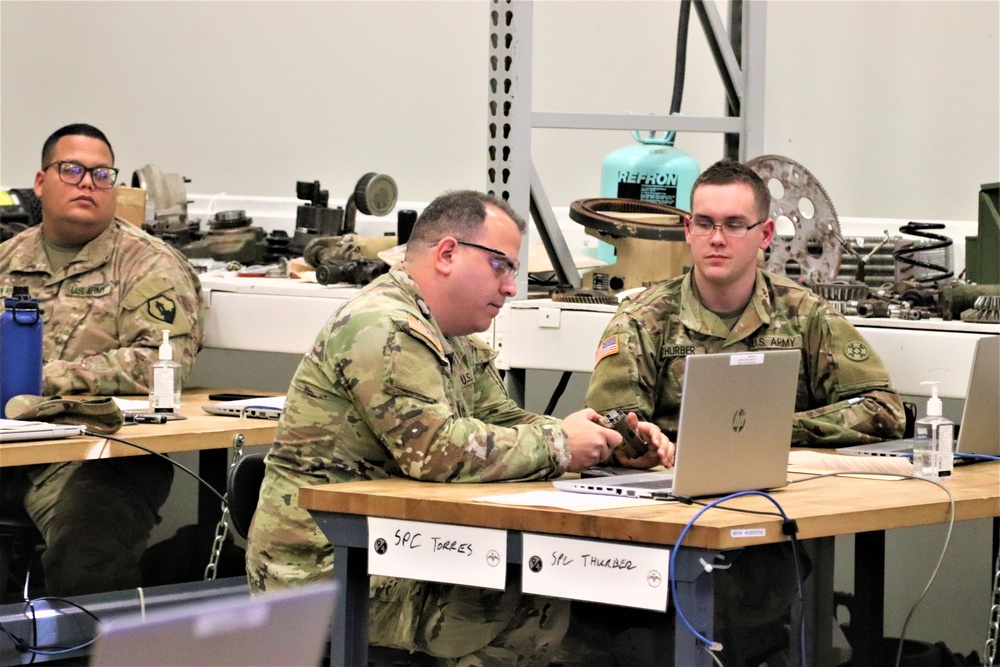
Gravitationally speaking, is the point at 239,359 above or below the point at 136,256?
below

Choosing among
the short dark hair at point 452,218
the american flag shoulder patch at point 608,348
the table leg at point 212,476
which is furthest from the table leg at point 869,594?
the table leg at point 212,476

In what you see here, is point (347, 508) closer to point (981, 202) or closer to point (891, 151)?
point (981, 202)

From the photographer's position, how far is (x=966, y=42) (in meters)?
5.25

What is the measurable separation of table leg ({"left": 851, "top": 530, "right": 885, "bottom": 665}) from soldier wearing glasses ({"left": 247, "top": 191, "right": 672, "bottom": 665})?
106cm

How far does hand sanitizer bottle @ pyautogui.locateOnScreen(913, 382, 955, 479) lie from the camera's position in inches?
114

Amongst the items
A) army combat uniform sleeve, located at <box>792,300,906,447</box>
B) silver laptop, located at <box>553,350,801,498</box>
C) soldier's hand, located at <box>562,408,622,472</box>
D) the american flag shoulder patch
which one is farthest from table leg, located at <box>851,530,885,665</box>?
soldier's hand, located at <box>562,408,622,472</box>

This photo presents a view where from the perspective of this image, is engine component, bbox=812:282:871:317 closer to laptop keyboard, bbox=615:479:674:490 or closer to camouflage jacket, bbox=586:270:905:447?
camouflage jacket, bbox=586:270:905:447

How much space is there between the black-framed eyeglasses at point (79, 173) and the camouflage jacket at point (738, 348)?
1.68 meters

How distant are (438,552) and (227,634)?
1.33 meters

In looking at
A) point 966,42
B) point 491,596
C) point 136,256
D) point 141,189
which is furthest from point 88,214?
point 966,42

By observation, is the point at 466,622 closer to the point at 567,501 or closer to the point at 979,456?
the point at 567,501

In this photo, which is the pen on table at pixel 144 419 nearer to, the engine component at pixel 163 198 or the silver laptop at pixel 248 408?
the silver laptop at pixel 248 408

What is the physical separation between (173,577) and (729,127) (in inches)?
90.8

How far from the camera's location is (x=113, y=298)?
4.23 metres
